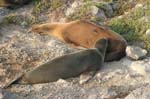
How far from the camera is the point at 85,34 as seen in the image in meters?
7.59

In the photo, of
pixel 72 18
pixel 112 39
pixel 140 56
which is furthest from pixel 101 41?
pixel 72 18

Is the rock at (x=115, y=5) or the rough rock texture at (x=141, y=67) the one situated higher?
the rock at (x=115, y=5)

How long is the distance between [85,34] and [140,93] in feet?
6.74

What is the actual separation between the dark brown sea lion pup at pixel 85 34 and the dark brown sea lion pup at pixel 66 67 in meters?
0.36

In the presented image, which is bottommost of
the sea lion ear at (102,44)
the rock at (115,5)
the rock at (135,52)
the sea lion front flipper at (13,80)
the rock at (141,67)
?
the sea lion front flipper at (13,80)

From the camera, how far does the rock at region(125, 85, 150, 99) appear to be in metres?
5.72

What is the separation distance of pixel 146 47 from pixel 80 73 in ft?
3.94

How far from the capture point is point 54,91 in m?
6.18

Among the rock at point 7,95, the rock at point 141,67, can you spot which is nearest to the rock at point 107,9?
the rock at point 141,67

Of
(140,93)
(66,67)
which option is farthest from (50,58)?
(140,93)

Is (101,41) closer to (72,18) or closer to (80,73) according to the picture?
(80,73)

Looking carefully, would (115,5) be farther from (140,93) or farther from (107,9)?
(140,93)

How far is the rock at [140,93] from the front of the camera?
5723 millimetres

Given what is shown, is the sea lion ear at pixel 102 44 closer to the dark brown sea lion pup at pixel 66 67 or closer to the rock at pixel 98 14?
the dark brown sea lion pup at pixel 66 67
